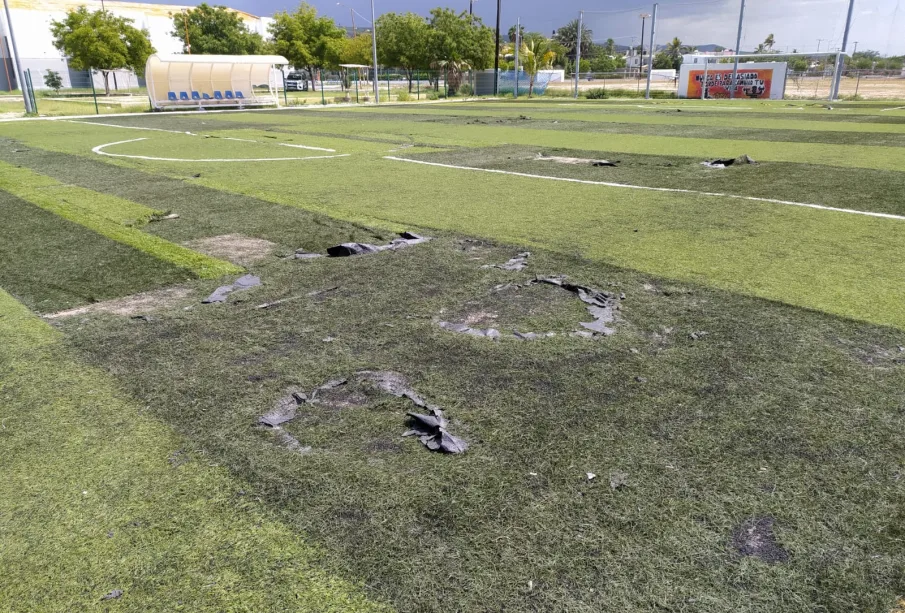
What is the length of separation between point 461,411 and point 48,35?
91.5 metres

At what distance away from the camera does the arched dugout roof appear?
103 ft

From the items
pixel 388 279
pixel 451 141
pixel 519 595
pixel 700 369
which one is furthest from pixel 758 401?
pixel 451 141

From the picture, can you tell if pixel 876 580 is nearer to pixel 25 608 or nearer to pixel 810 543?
pixel 810 543

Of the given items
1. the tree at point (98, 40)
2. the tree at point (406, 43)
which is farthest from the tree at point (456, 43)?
the tree at point (98, 40)

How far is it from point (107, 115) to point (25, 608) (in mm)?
30851

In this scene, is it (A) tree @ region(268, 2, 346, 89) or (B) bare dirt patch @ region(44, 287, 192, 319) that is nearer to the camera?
(B) bare dirt patch @ region(44, 287, 192, 319)

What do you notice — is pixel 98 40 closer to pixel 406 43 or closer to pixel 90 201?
pixel 406 43

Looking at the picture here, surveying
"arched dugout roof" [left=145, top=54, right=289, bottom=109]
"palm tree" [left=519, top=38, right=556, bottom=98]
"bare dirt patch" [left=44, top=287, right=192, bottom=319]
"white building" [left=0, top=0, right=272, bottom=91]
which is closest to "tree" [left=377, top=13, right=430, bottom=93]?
"palm tree" [left=519, top=38, right=556, bottom=98]

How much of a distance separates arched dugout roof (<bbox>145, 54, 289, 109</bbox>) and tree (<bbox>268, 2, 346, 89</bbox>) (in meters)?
19.1

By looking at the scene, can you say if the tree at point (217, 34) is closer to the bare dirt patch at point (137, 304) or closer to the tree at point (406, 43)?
the tree at point (406, 43)

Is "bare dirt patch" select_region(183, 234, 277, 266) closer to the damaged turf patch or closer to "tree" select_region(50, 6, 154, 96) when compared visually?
the damaged turf patch

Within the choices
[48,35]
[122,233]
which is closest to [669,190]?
[122,233]

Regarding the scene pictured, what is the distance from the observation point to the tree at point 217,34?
63062 millimetres

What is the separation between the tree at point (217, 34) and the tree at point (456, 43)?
2062 cm
